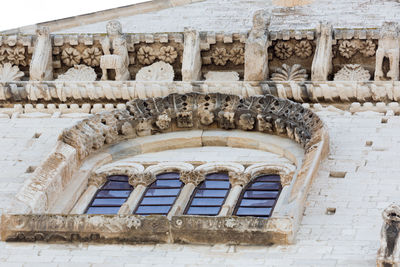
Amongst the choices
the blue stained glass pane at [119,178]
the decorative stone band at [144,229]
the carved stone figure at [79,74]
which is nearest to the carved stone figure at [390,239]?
the decorative stone band at [144,229]

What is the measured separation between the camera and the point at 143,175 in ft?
70.8

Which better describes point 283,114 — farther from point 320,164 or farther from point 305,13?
point 305,13

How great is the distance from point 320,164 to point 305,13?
6002 mm

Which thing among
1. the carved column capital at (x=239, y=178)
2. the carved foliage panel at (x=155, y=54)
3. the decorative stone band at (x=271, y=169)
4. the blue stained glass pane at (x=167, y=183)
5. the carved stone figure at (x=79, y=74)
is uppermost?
the carved foliage panel at (x=155, y=54)

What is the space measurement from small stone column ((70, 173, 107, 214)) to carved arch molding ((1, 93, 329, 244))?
0.30 m

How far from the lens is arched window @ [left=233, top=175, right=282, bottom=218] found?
20.4 metres

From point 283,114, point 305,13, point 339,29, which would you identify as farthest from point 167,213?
point 305,13

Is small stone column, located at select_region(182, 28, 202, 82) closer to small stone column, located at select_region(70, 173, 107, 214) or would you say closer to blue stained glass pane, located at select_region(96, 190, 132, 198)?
small stone column, located at select_region(70, 173, 107, 214)

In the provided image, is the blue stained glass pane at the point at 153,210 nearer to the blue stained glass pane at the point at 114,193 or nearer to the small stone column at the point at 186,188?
the small stone column at the point at 186,188

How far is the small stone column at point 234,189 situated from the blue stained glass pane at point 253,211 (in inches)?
5.0

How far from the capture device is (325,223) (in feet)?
63.8

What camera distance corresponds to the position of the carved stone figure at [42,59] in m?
24.3

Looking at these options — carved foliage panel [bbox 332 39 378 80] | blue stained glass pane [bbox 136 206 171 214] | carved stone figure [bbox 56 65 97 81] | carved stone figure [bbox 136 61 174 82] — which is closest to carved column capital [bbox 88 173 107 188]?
blue stained glass pane [bbox 136 206 171 214]

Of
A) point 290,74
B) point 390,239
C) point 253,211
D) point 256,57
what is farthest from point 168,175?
point 390,239
